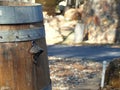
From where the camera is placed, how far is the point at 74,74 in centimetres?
939

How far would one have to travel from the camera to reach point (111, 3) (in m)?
14.9

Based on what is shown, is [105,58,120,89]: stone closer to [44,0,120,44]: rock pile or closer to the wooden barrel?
the wooden barrel

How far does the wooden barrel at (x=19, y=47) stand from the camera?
3705 mm

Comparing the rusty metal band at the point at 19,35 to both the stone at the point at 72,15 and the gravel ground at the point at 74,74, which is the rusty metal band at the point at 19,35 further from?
the stone at the point at 72,15

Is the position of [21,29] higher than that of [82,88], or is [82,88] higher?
[21,29]

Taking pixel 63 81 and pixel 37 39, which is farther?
pixel 63 81

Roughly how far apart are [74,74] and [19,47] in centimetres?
570

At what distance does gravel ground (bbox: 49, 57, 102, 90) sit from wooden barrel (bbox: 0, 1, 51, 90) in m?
4.09

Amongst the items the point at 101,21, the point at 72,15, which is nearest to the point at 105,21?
the point at 101,21

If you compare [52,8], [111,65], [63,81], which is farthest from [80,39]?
[52,8]

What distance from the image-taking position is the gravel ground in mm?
8234

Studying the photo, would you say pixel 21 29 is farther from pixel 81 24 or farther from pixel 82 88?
pixel 81 24

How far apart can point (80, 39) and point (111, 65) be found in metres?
8.54

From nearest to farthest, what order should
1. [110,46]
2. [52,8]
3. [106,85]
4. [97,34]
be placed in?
[106,85] → [110,46] → [97,34] → [52,8]
